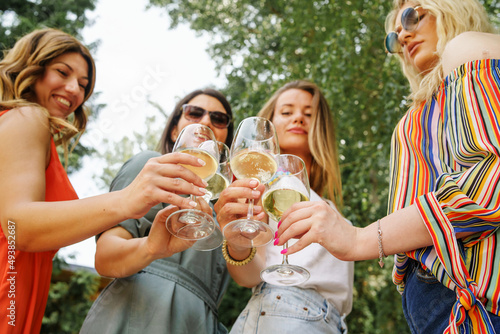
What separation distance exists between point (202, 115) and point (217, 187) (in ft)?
4.73

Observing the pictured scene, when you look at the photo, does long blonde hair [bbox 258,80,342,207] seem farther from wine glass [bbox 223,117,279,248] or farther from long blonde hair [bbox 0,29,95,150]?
long blonde hair [bbox 0,29,95,150]

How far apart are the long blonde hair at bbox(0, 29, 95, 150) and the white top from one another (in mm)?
1478

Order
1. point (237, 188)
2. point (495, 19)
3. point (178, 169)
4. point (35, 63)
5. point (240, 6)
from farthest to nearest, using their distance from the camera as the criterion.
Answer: point (240, 6) → point (495, 19) → point (35, 63) → point (237, 188) → point (178, 169)

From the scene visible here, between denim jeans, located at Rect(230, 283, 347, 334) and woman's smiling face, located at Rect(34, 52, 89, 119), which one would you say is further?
woman's smiling face, located at Rect(34, 52, 89, 119)

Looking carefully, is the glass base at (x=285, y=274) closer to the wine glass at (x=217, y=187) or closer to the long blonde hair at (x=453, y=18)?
the wine glass at (x=217, y=187)

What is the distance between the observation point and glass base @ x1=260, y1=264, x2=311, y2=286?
180 centimetres

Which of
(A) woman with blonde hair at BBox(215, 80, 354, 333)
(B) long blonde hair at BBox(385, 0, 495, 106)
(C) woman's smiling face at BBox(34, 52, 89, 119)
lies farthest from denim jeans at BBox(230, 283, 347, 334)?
(C) woman's smiling face at BBox(34, 52, 89, 119)

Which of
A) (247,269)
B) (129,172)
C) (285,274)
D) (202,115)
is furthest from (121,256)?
(202,115)

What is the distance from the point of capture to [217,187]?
2.11 m

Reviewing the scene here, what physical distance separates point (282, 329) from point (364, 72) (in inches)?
214

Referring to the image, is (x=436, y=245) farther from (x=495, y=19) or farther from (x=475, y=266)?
(x=495, y=19)

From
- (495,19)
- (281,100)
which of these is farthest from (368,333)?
(281,100)

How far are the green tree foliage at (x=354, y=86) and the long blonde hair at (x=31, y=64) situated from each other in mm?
3981

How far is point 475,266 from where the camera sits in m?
1.40
